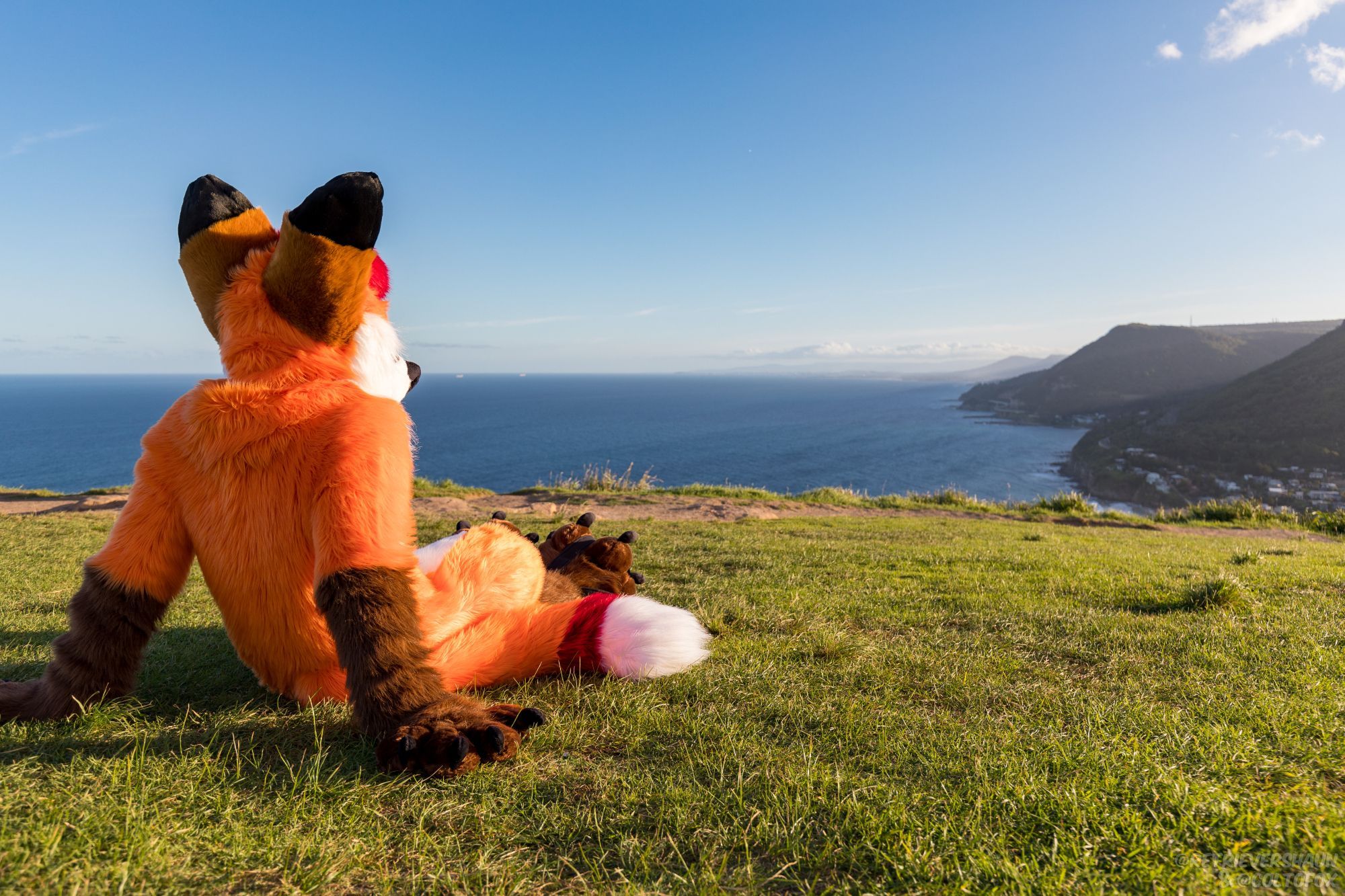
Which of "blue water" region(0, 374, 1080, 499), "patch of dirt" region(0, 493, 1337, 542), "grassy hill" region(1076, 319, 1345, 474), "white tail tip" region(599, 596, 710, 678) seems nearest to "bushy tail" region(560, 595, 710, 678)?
"white tail tip" region(599, 596, 710, 678)

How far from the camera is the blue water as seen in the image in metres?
57.2

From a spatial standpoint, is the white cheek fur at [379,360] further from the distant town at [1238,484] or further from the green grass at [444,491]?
the distant town at [1238,484]

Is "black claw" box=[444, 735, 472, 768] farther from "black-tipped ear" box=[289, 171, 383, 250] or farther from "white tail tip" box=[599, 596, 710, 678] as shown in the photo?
"black-tipped ear" box=[289, 171, 383, 250]

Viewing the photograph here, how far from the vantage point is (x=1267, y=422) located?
47500 millimetres

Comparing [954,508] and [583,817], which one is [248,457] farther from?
[954,508]

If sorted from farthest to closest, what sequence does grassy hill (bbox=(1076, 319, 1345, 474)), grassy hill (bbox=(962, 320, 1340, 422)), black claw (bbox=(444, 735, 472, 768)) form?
1. grassy hill (bbox=(962, 320, 1340, 422))
2. grassy hill (bbox=(1076, 319, 1345, 474))
3. black claw (bbox=(444, 735, 472, 768))

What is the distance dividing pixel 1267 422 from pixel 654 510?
57.2 meters

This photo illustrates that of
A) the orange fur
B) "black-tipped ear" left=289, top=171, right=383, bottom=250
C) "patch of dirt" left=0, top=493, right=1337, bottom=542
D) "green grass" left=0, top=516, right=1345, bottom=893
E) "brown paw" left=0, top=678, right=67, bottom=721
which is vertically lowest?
"patch of dirt" left=0, top=493, right=1337, bottom=542

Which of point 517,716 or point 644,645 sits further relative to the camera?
point 644,645

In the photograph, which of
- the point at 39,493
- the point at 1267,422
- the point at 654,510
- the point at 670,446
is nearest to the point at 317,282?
the point at 654,510

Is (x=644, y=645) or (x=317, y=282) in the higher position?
(x=317, y=282)

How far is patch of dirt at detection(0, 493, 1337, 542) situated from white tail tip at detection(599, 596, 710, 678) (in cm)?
799

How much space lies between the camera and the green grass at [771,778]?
4.42 feet

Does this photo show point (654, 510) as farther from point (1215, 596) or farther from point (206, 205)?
point (206, 205)
